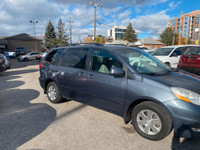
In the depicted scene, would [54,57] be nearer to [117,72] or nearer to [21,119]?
[21,119]

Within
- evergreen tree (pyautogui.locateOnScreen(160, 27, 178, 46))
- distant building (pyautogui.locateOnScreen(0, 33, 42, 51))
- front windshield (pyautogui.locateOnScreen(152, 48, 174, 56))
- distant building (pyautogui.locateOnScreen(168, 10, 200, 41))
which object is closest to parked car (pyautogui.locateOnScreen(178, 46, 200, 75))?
front windshield (pyautogui.locateOnScreen(152, 48, 174, 56))

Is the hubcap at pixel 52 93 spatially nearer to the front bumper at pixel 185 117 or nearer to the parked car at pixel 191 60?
the front bumper at pixel 185 117

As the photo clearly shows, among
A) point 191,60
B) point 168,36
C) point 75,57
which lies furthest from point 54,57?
point 168,36

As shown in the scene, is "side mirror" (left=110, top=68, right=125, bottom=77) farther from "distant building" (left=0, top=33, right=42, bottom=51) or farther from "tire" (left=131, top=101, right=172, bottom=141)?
"distant building" (left=0, top=33, right=42, bottom=51)

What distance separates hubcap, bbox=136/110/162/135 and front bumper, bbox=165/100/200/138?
294mm

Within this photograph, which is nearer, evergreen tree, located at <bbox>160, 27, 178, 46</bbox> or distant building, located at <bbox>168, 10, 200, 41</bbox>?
evergreen tree, located at <bbox>160, 27, 178, 46</bbox>

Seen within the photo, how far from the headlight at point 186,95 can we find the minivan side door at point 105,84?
0.87m

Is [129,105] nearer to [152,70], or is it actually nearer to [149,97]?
[149,97]

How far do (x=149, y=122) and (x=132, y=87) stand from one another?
69cm

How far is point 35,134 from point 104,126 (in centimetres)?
139

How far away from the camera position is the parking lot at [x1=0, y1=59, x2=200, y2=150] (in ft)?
8.47

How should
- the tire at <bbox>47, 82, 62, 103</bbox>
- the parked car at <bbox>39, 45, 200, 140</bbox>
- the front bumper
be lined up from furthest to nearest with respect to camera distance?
the tire at <bbox>47, 82, 62, 103</bbox> → the parked car at <bbox>39, 45, 200, 140</bbox> → the front bumper

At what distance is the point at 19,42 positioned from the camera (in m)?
41.3

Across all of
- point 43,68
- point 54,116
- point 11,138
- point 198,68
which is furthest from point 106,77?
point 198,68
